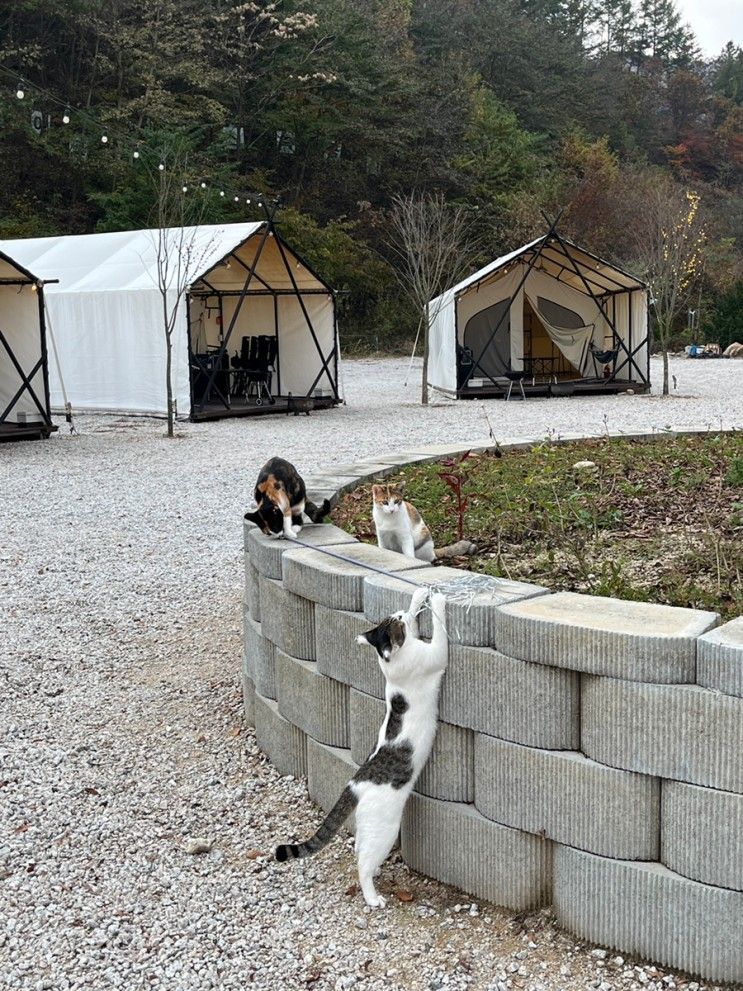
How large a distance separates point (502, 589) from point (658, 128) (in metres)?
52.1

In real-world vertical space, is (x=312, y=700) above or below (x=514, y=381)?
below

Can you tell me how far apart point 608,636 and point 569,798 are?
423 millimetres

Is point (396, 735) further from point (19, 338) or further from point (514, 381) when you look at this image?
point (514, 381)

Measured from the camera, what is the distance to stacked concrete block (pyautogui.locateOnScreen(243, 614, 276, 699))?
12.5 ft

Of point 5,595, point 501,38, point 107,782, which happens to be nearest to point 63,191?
point 501,38

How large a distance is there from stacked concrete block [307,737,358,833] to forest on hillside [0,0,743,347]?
23.6 metres

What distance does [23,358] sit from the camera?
47.9 ft

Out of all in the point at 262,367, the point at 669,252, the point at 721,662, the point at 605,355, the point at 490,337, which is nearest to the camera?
the point at 721,662

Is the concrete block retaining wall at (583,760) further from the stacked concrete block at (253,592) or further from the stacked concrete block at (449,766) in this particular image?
the stacked concrete block at (253,592)

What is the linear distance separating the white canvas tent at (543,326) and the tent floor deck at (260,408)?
9.41ft

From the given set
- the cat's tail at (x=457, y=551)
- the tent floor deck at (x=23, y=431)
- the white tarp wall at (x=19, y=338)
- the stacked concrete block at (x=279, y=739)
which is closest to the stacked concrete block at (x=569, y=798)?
the stacked concrete block at (x=279, y=739)

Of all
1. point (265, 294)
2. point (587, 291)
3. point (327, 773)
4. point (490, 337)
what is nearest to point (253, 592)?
point (327, 773)

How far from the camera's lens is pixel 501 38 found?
144 feet

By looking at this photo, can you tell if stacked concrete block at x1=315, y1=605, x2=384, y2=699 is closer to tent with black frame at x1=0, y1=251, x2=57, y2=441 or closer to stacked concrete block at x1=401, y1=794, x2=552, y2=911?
stacked concrete block at x1=401, y1=794, x2=552, y2=911
